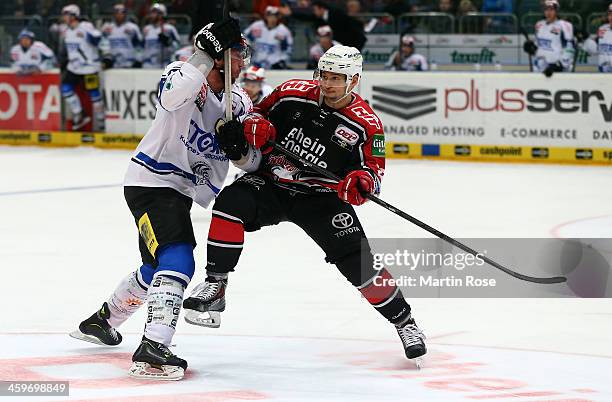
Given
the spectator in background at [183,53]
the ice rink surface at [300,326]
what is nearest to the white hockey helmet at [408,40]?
the spectator in background at [183,53]

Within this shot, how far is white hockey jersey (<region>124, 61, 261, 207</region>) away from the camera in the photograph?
17.4 ft

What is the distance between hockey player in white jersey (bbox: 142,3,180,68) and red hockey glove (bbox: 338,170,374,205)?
1289 centimetres

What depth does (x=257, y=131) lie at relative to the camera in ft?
18.0

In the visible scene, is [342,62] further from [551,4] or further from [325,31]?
[325,31]

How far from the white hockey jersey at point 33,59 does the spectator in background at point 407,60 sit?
15.5 feet

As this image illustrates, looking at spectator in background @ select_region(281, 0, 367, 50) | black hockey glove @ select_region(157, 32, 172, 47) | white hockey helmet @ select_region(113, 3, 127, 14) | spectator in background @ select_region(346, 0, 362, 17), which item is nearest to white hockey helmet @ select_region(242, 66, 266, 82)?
spectator in background @ select_region(281, 0, 367, 50)

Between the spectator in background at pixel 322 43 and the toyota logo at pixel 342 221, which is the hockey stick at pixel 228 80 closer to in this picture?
the toyota logo at pixel 342 221

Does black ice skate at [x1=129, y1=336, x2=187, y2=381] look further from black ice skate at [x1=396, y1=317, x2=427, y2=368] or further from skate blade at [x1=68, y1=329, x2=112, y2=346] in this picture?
black ice skate at [x1=396, y1=317, x2=427, y2=368]

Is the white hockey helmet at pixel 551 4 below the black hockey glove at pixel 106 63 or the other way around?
the other way around

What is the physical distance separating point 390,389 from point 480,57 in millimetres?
11808

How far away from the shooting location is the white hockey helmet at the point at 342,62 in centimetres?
558

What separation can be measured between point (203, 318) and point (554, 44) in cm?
1094

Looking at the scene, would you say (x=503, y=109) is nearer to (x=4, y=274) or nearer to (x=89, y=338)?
(x=4, y=274)

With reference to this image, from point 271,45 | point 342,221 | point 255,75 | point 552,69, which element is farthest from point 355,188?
point 271,45
